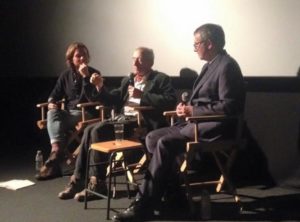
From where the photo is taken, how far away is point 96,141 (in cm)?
408

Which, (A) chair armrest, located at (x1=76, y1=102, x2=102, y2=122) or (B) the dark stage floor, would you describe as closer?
(B) the dark stage floor

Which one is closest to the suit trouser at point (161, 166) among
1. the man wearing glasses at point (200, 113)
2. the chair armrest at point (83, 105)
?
the man wearing glasses at point (200, 113)

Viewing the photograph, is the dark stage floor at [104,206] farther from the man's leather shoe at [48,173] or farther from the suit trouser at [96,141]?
the suit trouser at [96,141]

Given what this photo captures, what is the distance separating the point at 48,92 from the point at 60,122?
0.93 meters

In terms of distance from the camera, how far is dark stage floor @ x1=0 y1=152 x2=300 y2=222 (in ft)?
11.5

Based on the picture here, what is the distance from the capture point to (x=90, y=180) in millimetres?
3969

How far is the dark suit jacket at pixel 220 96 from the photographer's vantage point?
3.55 m

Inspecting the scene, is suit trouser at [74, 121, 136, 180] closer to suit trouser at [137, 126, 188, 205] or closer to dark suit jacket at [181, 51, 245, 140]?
suit trouser at [137, 126, 188, 205]

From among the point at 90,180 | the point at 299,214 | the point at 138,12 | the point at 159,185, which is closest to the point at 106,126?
the point at 90,180

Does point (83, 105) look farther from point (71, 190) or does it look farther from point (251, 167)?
point (251, 167)

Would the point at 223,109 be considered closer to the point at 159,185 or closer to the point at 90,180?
the point at 159,185

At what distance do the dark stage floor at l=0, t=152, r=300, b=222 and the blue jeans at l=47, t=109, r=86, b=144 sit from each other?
0.43 m

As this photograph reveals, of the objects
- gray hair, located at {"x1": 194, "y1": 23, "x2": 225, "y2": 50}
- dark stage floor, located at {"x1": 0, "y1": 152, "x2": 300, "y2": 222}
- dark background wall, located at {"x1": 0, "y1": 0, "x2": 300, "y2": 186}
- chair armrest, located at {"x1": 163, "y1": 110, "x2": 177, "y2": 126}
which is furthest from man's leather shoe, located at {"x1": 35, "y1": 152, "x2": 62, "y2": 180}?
gray hair, located at {"x1": 194, "y1": 23, "x2": 225, "y2": 50}

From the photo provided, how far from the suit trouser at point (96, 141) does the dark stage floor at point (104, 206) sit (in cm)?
24
